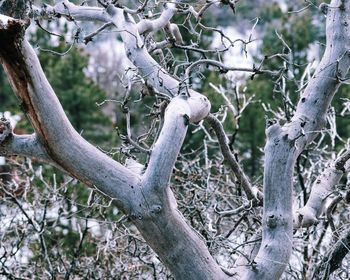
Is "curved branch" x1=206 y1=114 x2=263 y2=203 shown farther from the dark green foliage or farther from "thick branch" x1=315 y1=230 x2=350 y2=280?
the dark green foliage

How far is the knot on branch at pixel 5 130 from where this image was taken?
404 cm

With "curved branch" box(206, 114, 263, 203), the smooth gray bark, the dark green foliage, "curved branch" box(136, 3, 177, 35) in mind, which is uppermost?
the dark green foliage

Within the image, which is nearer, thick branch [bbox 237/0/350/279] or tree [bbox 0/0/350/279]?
tree [bbox 0/0/350/279]

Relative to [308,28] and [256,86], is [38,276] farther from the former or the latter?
[308,28]

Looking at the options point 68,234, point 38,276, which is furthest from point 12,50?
point 68,234

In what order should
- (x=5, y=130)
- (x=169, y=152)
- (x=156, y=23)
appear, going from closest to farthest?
(x=169, y=152), (x=5, y=130), (x=156, y=23)

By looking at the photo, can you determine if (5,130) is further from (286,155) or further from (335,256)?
(335,256)

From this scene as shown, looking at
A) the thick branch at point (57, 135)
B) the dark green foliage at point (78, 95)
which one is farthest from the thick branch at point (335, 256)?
the dark green foliage at point (78, 95)

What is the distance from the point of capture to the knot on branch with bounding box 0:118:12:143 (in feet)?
13.2

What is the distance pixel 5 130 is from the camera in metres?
4.04

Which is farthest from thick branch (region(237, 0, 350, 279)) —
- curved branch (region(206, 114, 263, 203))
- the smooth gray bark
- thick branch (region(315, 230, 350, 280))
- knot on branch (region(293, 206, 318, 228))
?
thick branch (region(315, 230, 350, 280))

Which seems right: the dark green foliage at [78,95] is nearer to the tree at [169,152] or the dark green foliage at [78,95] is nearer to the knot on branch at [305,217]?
the knot on branch at [305,217]

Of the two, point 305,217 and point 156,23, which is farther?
point 156,23

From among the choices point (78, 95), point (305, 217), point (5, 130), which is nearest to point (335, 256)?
point (305, 217)
